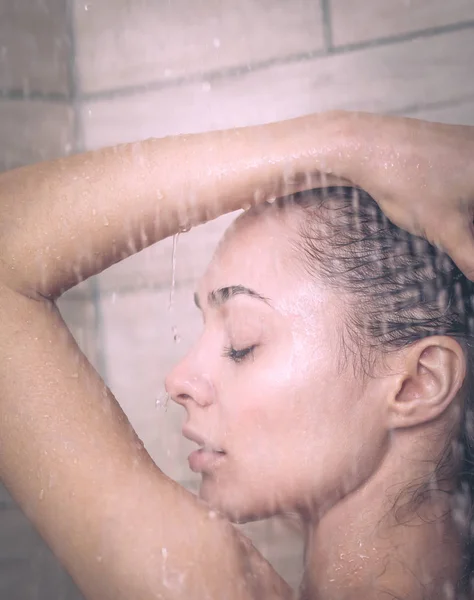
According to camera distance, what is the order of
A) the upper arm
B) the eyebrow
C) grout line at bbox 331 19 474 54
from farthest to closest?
grout line at bbox 331 19 474 54
the eyebrow
the upper arm

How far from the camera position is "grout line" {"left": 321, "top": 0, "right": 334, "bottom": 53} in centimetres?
133

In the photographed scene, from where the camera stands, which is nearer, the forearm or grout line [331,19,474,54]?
the forearm

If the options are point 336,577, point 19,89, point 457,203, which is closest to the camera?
point 457,203

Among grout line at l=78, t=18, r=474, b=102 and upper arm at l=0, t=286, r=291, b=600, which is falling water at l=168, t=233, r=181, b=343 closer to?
grout line at l=78, t=18, r=474, b=102

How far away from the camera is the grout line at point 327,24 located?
1327mm

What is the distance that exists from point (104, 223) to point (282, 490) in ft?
1.25

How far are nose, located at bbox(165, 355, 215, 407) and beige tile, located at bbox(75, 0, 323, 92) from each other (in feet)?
2.69

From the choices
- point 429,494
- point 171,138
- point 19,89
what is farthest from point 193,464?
point 19,89

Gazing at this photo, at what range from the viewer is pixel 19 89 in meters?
1.39

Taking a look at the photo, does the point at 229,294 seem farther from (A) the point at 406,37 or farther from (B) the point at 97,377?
(A) the point at 406,37

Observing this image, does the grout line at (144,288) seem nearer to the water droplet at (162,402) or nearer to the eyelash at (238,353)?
the water droplet at (162,402)

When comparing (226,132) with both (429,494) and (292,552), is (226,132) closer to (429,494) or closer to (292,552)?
(429,494)

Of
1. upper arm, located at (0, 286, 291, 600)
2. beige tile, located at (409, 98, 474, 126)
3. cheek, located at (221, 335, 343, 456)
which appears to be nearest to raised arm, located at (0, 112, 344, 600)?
upper arm, located at (0, 286, 291, 600)

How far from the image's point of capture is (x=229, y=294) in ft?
2.58
